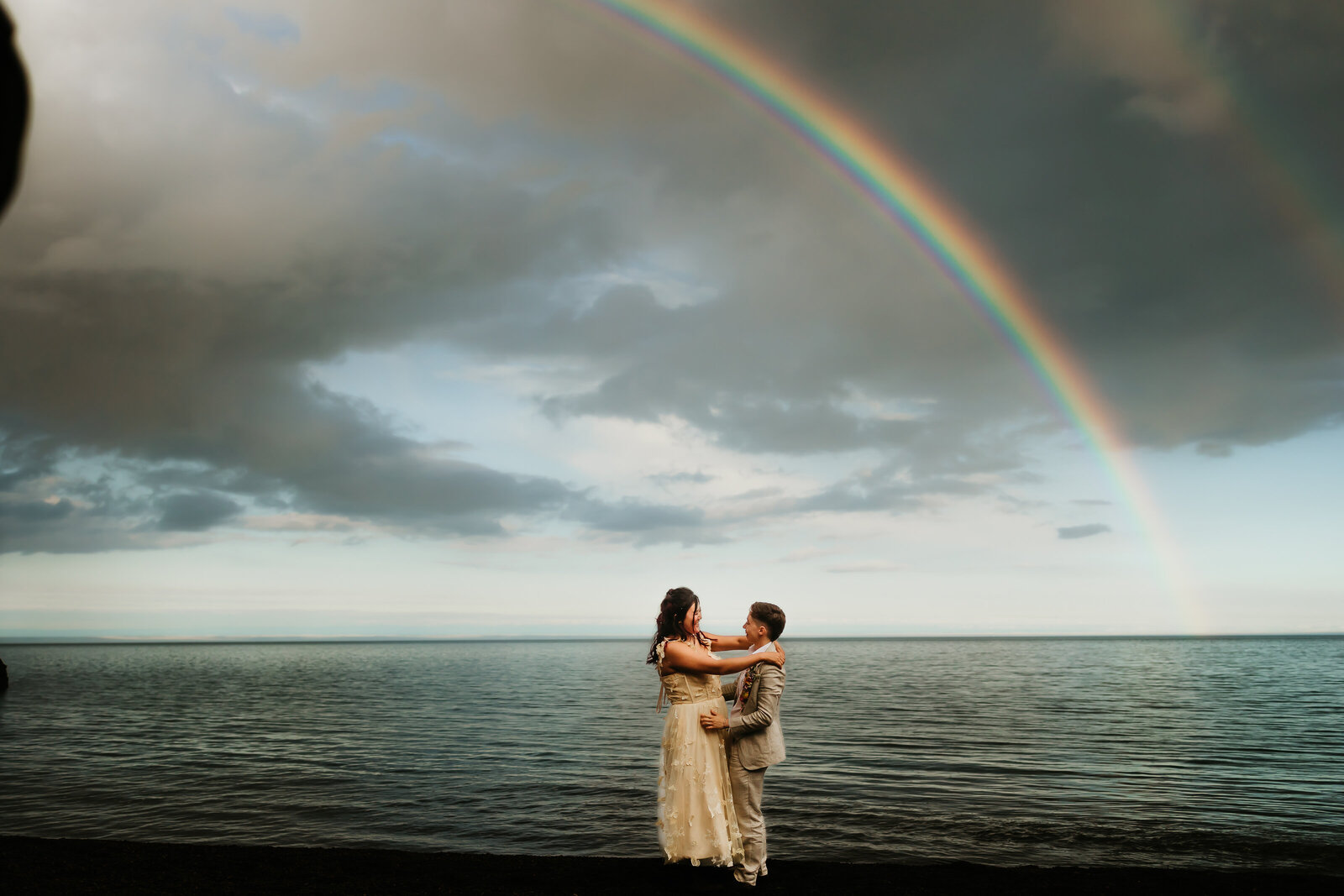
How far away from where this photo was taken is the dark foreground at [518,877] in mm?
10906

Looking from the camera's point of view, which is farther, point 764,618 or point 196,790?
point 196,790

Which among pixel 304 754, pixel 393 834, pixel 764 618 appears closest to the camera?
pixel 764 618

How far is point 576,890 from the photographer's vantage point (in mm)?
10734

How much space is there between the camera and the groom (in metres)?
9.88

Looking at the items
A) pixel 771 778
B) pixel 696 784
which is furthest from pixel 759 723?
pixel 771 778

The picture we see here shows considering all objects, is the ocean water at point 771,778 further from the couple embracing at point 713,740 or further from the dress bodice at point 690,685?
the dress bodice at point 690,685

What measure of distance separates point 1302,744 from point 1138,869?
2477 cm

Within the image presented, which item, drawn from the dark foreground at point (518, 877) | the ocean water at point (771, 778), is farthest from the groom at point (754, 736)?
the ocean water at point (771, 778)

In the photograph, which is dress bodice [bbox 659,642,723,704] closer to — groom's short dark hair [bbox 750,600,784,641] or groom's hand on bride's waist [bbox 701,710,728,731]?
groom's hand on bride's waist [bbox 701,710,728,731]

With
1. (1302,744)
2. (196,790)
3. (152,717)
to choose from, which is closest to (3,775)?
(196,790)

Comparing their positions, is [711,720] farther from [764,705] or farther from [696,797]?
[696,797]

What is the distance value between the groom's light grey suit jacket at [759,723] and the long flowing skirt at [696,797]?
0.26m

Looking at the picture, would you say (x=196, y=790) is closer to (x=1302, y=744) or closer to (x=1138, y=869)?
(x=1138, y=869)

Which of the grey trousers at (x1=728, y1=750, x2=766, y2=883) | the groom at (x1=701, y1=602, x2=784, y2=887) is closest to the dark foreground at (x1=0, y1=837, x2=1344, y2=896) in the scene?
the grey trousers at (x1=728, y1=750, x2=766, y2=883)
